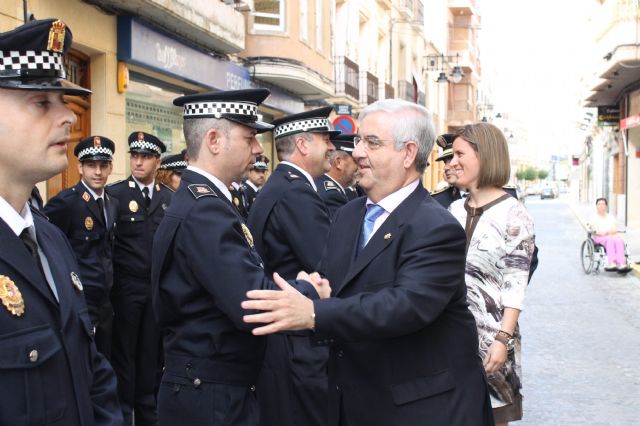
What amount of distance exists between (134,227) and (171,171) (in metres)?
1.44

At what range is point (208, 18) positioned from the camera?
14125mm

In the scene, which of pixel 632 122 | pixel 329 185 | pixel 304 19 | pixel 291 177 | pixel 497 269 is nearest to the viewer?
pixel 497 269

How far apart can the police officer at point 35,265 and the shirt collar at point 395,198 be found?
4.23 feet

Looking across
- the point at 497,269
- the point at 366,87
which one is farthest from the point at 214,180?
the point at 366,87

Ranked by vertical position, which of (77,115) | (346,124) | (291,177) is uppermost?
(346,124)

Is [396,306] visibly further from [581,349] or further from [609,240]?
[609,240]

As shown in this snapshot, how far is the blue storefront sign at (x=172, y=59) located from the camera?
11859mm

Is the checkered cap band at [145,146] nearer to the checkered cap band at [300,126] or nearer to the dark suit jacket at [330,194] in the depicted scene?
the dark suit jacket at [330,194]

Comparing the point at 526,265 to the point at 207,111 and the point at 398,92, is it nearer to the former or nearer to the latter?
the point at 207,111

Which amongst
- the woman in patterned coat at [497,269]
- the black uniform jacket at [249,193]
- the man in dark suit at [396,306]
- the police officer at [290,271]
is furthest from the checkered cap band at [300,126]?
the black uniform jacket at [249,193]

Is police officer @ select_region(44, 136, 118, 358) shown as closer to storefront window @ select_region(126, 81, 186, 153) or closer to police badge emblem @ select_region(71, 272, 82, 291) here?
police badge emblem @ select_region(71, 272, 82, 291)

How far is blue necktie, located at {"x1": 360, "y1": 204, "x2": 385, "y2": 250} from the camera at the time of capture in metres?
3.38

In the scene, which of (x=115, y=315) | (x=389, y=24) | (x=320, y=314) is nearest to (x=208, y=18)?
(x=115, y=315)

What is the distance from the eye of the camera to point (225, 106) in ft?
12.5
